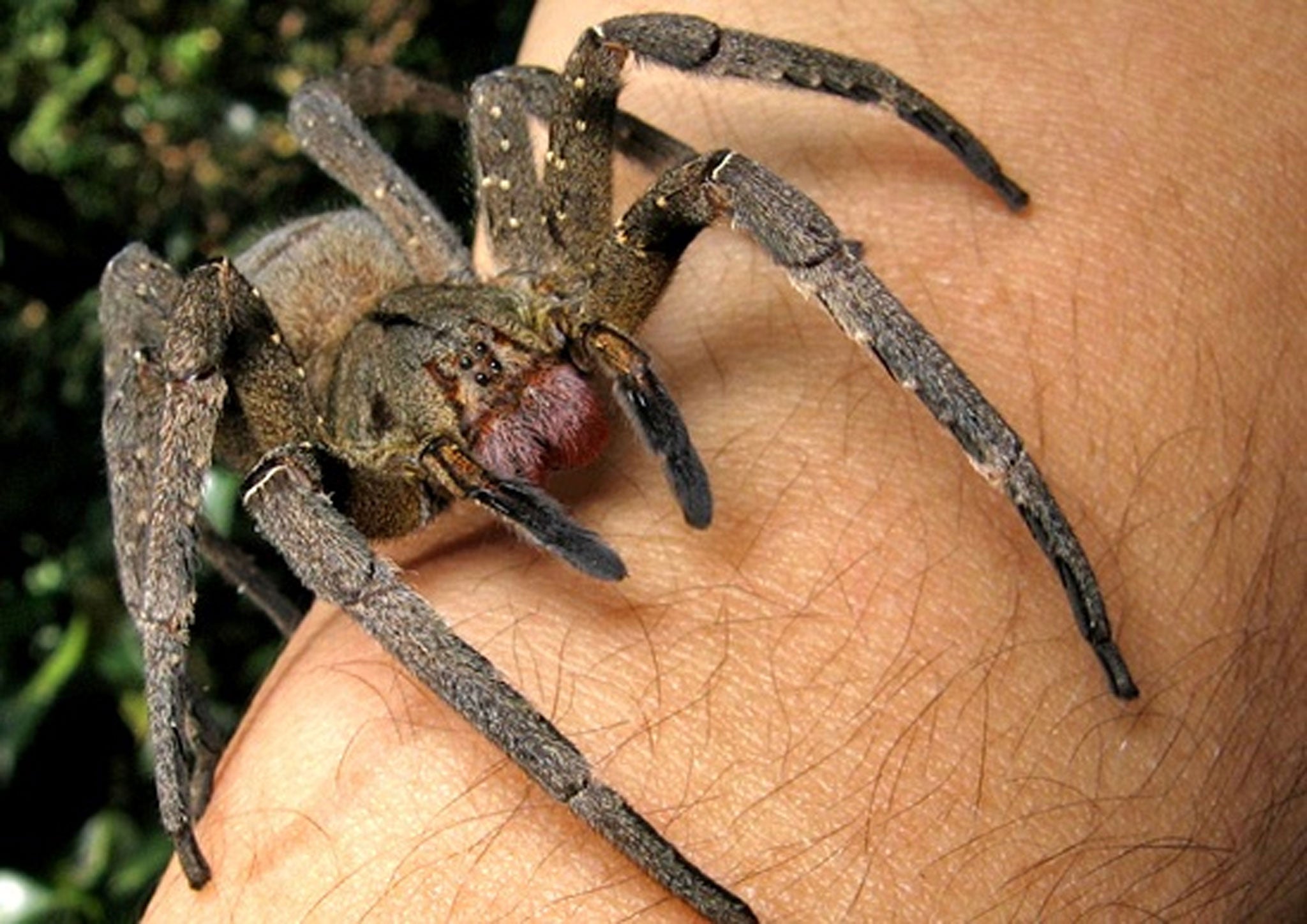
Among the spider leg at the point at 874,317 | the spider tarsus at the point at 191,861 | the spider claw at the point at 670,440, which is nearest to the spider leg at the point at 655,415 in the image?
the spider claw at the point at 670,440

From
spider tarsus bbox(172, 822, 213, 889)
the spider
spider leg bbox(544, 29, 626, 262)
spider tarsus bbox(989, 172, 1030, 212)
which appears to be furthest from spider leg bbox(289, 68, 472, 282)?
spider tarsus bbox(172, 822, 213, 889)

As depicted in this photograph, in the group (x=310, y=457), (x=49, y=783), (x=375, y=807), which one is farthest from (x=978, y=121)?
(x=49, y=783)

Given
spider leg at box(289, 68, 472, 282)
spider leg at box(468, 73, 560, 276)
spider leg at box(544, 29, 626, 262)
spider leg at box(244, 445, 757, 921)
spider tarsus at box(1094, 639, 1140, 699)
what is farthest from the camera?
spider leg at box(289, 68, 472, 282)

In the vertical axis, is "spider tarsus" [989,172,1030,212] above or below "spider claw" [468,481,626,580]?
above

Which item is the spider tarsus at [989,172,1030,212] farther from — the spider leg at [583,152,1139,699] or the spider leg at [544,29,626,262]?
the spider leg at [544,29,626,262]

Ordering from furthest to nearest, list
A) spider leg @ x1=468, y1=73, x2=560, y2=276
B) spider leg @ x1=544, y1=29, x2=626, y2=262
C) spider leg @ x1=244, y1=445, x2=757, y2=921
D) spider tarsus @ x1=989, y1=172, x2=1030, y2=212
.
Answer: spider leg @ x1=468, y1=73, x2=560, y2=276, spider leg @ x1=544, y1=29, x2=626, y2=262, spider tarsus @ x1=989, y1=172, x2=1030, y2=212, spider leg @ x1=244, y1=445, x2=757, y2=921

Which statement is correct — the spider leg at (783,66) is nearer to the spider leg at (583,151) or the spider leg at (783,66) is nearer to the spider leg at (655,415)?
the spider leg at (583,151)
